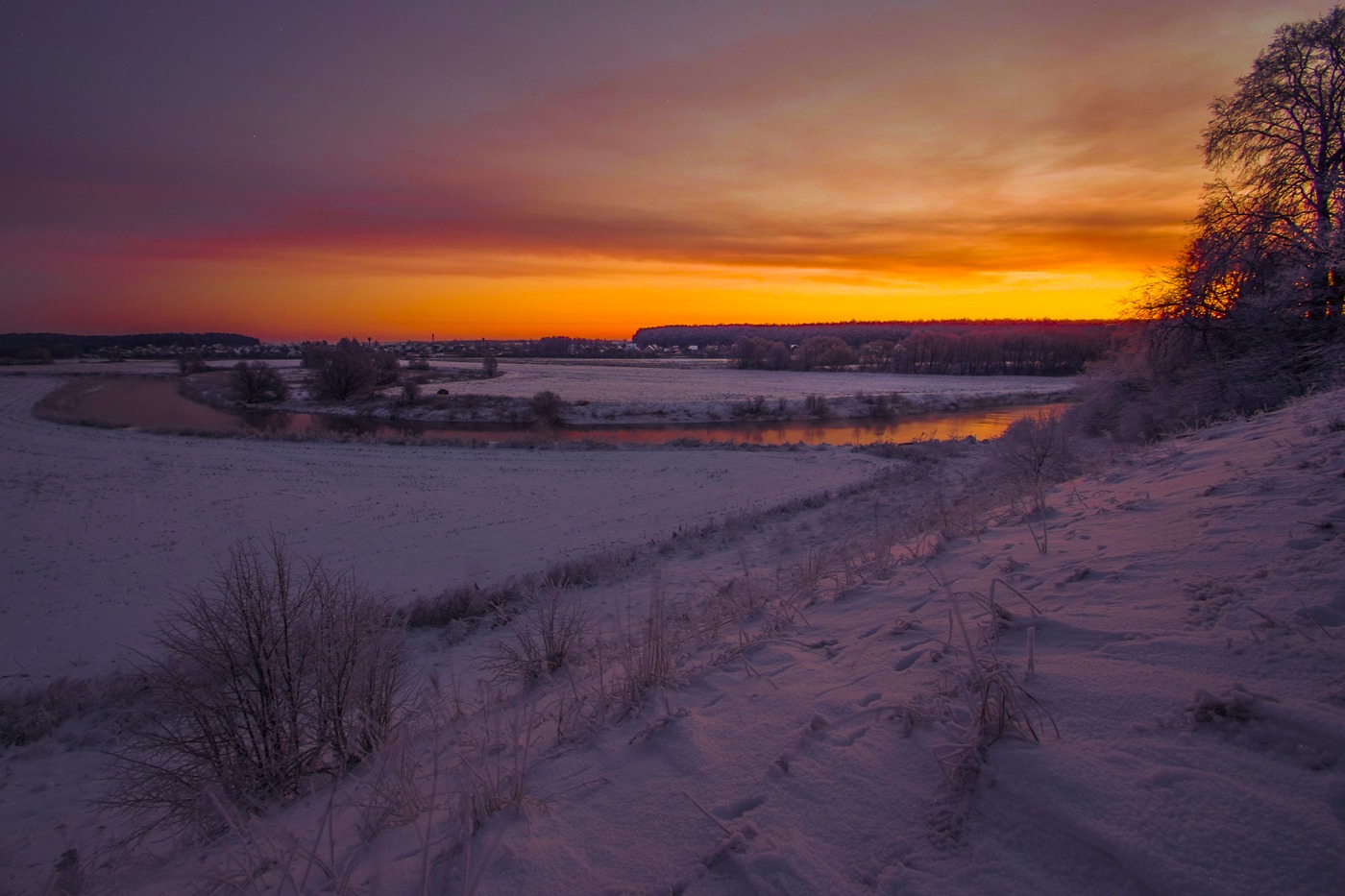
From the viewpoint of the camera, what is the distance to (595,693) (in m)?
4.12

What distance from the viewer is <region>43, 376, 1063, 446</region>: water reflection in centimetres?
3962

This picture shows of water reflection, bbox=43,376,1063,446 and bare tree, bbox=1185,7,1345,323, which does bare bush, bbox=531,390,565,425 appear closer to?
water reflection, bbox=43,376,1063,446

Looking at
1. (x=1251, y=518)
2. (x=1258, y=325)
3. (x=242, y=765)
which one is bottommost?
(x=242, y=765)

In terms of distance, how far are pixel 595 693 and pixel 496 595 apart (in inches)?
323

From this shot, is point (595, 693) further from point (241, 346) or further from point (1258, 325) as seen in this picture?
point (241, 346)

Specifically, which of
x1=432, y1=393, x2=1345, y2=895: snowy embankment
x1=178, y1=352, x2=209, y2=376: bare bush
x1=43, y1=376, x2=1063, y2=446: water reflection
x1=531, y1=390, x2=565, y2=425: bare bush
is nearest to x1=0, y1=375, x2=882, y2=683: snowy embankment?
x1=43, y1=376, x2=1063, y2=446: water reflection

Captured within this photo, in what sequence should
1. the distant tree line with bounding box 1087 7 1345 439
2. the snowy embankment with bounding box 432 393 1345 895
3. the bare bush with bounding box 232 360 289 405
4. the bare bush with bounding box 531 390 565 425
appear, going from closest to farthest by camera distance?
the snowy embankment with bounding box 432 393 1345 895 < the distant tree line with bounding box 1087 7 1345 439 < the bare bush with bounding box 531 390 565 425 < the bare bush with bounding box 232 360 289 405

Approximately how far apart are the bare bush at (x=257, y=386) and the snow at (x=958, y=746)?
6356 cm

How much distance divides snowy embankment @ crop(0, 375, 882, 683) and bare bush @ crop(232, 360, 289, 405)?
24581mm

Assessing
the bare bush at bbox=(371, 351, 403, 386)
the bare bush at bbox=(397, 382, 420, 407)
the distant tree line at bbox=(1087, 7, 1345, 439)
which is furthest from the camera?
the bare bush at bbox=(371, 351, 403, 386)

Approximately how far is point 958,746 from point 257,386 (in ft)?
234

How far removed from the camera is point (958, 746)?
7.21 feet

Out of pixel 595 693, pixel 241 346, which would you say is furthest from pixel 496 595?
pixel 241 346

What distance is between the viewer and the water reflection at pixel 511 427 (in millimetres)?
39625
